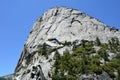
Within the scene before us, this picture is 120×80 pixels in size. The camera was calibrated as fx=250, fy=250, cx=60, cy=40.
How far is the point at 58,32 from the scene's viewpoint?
10462 cm

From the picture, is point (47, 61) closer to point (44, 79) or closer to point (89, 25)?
point (44, 79)

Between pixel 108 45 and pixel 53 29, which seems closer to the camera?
pixel 108 45

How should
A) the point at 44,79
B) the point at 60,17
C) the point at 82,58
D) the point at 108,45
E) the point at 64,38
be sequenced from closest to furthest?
1. the point at 44,79
2. the point at 82,58
3. the point at 108,45
4. the point at 64,38
5. the point at 60,17

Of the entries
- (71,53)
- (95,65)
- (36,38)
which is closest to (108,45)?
(71,53)

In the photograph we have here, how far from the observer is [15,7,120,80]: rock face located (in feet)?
305

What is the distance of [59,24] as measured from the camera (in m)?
111

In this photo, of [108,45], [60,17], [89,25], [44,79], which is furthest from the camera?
[60,17]

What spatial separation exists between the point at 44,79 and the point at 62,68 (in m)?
5.51

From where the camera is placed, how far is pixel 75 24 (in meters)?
110

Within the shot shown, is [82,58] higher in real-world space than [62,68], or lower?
higher

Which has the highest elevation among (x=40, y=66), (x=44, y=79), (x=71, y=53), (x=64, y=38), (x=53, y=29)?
(x=53, y=29)

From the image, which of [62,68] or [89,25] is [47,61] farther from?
[89,25]

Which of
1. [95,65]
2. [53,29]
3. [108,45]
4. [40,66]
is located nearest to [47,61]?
[40,66]

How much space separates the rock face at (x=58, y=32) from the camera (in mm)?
92875
